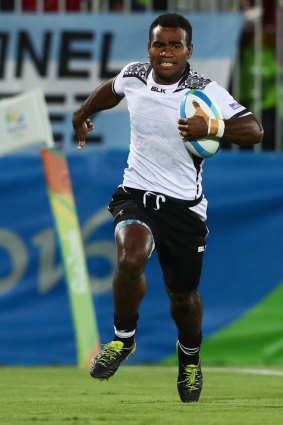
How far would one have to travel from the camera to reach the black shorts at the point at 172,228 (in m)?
7.70

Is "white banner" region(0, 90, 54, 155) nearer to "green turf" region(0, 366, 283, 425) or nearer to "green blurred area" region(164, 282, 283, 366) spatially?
"green turf" region(0, 366, 283, 425)

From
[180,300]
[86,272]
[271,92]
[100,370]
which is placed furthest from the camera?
[271,92]

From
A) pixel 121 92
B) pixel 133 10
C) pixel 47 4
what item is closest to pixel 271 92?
pixel 133 10

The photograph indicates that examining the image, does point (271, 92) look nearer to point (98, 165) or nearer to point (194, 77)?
point (98, 165)

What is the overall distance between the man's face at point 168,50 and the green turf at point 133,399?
6.42 feet

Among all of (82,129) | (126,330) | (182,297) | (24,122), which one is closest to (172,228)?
(182,297)

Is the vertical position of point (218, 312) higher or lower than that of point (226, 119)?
lower

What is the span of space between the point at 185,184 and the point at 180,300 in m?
0.70

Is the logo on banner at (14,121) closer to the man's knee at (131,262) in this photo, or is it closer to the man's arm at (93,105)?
the man's arm at (93,105)

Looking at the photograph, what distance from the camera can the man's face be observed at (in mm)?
7559

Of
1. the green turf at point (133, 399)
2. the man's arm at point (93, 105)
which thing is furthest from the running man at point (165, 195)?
the green turf at point (133, 399)

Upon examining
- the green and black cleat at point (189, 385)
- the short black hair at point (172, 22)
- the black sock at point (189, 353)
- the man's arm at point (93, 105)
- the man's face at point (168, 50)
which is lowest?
the green and black cleat at point (189, 385)

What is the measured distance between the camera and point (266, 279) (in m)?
12.4

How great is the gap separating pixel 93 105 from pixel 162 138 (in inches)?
27.9
